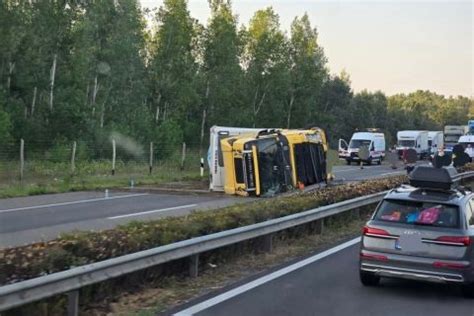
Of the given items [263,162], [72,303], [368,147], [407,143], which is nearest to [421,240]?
[72,303]

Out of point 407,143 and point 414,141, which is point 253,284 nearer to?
point 414,141

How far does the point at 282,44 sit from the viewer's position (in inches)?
2650

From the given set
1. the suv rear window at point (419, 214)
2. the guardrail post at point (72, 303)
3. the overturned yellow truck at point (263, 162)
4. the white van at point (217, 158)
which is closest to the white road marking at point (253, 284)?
the guardrail post at point (72, 303)

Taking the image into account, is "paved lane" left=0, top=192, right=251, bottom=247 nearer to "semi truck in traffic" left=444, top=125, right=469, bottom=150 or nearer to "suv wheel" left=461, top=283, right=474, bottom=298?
"suv wheel" left=461, top=283, right=474, bottom=298

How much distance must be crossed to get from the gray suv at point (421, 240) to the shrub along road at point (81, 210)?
21.0ft

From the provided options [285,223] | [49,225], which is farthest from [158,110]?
[285,223]

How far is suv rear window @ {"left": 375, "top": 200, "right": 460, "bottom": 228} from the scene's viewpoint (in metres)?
8.18

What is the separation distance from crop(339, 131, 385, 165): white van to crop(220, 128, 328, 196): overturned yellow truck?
3034 centimetres

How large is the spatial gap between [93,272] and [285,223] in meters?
5.01

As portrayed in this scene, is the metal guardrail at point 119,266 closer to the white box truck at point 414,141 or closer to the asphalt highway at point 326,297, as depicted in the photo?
the asphalt highway at point 326,297

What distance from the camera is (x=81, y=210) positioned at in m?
17.5

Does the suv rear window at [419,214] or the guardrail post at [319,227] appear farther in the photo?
the guardrail post at [319,227]

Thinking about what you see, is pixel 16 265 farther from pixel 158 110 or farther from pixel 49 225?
pixel 158 110

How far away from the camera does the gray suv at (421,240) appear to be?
7898mm
